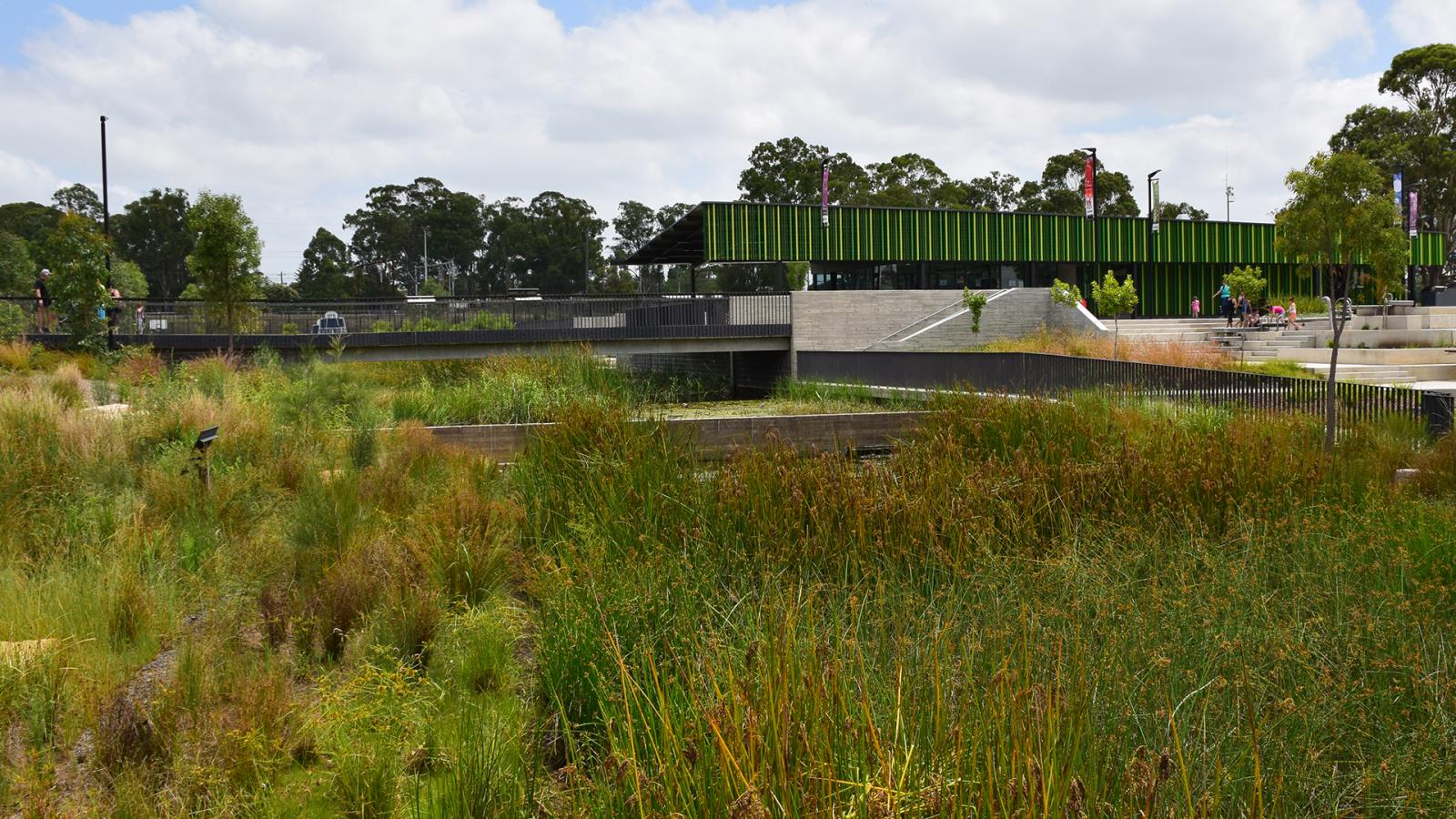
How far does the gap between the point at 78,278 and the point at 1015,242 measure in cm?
3336

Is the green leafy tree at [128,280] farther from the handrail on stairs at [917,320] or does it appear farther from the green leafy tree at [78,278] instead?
the handrail on stairs at [917,320]

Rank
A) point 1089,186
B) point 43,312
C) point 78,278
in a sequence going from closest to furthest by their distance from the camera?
point 78,278, point 43,312, point 1089,186

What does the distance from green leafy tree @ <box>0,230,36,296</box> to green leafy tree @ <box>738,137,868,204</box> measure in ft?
142

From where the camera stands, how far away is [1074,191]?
3081 inches

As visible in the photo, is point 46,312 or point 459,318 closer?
point 46,312

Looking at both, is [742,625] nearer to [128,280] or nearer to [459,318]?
[459,318]

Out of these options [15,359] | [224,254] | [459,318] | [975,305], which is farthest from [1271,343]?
[15,359]

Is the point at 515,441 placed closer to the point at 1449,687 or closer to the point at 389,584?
the point at 389,584

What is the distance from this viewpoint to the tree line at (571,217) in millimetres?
62562

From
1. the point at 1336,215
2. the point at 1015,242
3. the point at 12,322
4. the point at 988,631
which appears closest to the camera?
the point at 988,631

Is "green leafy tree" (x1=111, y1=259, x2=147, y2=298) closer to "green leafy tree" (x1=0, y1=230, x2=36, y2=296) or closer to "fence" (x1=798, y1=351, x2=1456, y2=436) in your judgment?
"green leafy tree" (x1=0, y1=230, x2=36, y2=296)

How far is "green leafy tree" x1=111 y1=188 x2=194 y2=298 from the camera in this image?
80.4 meters

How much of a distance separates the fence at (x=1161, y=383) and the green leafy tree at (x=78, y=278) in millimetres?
16316

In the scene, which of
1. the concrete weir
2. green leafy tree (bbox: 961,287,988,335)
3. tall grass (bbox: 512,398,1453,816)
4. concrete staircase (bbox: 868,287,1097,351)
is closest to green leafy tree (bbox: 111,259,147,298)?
concrete staircase (bbox: 868,287,1097,351)
